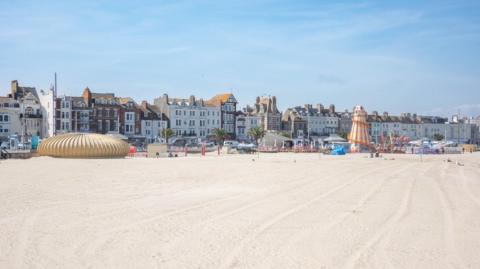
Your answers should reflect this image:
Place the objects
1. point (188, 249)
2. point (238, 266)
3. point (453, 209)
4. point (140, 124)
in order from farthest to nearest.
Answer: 1. point (140, 124)
2. point (453, 209)
3. point (188, 249)
4. point (238, 266)

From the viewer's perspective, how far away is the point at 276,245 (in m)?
9.36

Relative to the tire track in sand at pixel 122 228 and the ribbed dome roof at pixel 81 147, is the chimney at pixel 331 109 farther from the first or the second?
the tire track in sand at pixel 122 228

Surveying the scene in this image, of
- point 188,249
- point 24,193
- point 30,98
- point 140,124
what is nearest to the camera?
point 188,249

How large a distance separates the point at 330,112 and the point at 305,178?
315 feet

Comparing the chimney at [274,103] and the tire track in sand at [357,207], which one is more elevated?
the chimney at [274,103]

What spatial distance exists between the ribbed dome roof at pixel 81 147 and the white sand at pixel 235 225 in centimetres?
1668

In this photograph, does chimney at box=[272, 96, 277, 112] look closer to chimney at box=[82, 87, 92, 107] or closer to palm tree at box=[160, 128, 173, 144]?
palm tree at box=[160, 128, 173, 144]

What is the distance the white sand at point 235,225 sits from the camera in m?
8.45

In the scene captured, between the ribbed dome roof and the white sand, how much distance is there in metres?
16.7

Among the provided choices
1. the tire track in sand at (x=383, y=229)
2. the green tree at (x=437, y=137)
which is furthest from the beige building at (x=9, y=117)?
the green tree at (x=437, y=137)

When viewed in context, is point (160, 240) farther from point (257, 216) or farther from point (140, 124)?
point (140, 124)

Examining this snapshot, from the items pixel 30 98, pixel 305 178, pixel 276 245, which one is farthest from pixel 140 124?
pixel 276 245

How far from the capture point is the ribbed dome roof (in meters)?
36.0

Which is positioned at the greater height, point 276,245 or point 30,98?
point 30,98
